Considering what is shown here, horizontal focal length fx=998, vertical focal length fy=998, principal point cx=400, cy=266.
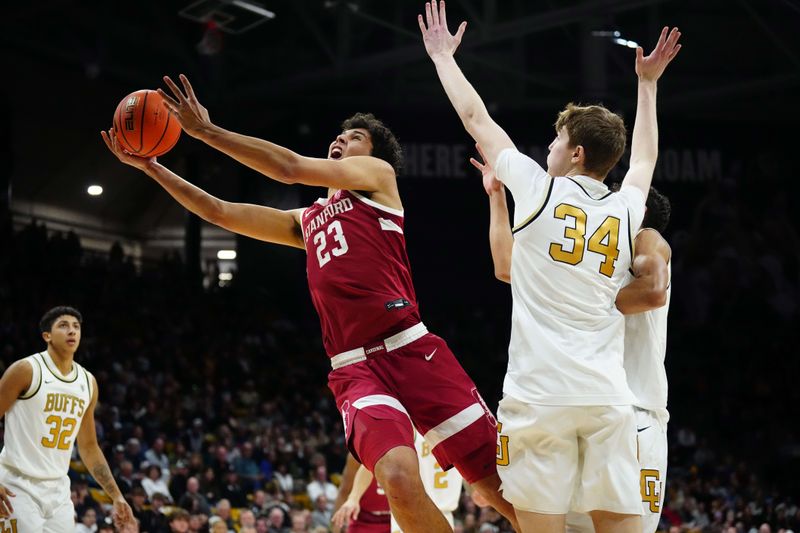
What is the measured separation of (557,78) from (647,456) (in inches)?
767

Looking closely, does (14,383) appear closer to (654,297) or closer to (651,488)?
(651,488)

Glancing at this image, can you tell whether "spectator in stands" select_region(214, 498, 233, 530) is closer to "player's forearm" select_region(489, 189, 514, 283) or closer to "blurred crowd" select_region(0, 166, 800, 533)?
"blurred crowd" select_region(0, 166, 800, 533)

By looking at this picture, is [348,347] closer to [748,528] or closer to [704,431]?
[748,528]

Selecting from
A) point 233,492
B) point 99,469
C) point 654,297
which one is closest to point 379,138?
point 654,297

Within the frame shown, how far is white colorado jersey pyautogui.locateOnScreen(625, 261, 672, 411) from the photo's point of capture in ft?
14.2

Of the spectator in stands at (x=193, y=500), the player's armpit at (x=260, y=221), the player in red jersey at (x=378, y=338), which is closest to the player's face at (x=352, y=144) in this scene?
the player in red jersey at (x=378, y=338)

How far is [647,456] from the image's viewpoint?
4.22m

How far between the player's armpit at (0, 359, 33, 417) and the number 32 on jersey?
4842 mm

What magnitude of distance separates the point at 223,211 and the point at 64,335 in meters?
2.90

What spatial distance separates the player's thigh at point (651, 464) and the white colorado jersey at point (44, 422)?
14.9 feet

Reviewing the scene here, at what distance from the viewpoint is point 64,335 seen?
7.41 meters

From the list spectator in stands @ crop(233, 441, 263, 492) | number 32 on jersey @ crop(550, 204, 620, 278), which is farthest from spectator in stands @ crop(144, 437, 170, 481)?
number 32 on jersey @ crop(550, 204, 620, 278)

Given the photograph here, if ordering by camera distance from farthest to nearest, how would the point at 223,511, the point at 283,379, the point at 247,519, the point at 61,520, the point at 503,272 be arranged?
the point at 283,379 < the point at 223,511 < the point at 247,519 < the point at 61,520 < the point at 503,272

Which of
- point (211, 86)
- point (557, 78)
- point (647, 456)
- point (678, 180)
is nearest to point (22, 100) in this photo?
point (211, 86)
